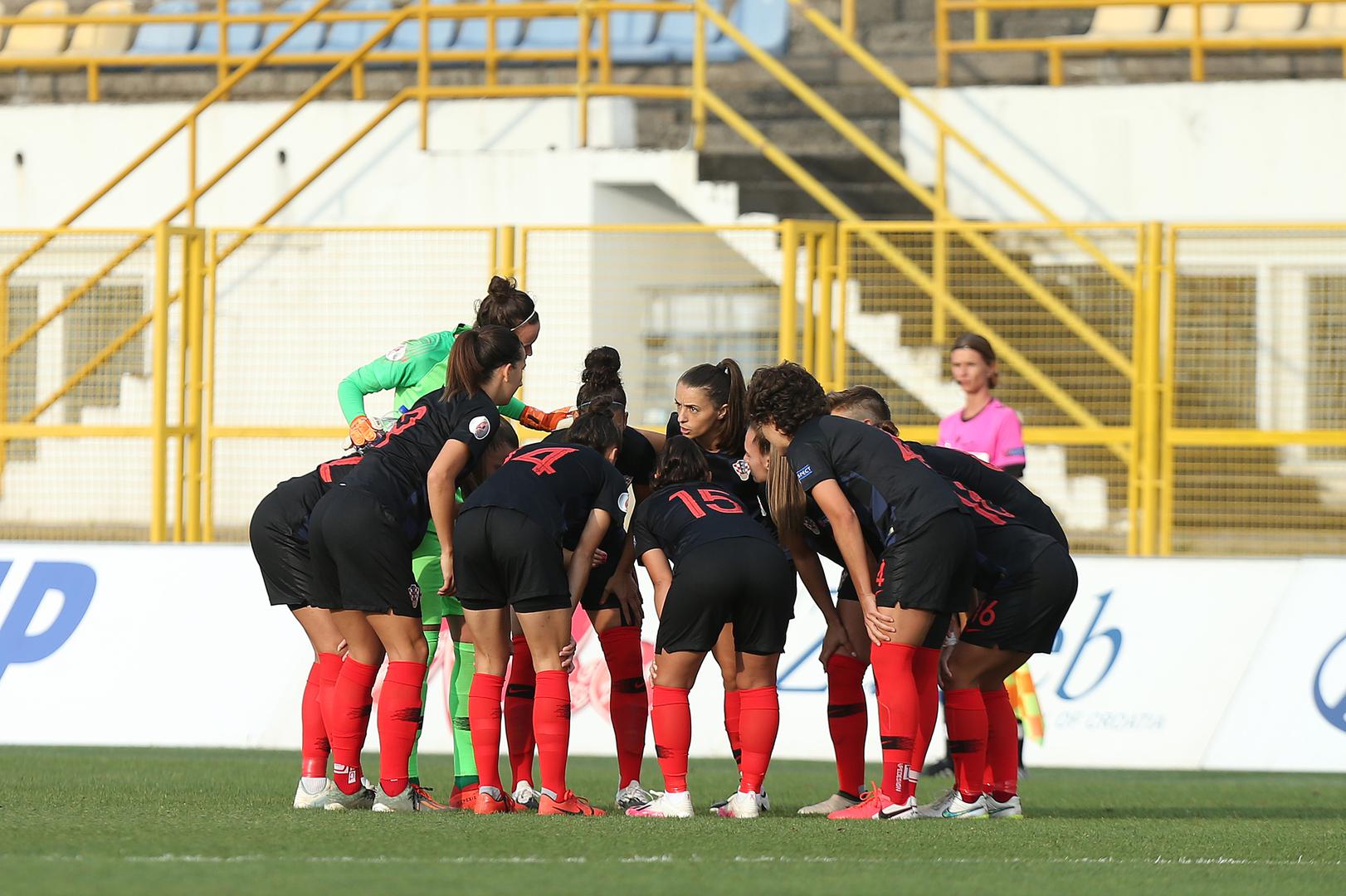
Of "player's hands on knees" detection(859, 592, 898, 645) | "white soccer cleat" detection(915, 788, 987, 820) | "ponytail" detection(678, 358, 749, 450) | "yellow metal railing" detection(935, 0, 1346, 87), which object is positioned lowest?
"white soccer cleat" detection(915, 788, 987, 820)

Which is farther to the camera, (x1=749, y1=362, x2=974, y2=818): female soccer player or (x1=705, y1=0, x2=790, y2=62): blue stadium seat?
(x1=705, y1=0, x2=790, y2=62): blue stadium seat

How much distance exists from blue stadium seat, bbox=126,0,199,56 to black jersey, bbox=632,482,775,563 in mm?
13040

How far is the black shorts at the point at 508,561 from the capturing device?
21.0ft

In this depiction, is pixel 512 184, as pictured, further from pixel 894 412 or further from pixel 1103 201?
pixel 1103 201

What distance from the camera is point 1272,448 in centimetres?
1113

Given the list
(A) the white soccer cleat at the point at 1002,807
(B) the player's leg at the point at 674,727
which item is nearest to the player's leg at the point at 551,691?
(B) the player's leg at the point at 674,727

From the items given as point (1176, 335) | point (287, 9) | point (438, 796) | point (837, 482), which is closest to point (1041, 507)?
point (837, 482)

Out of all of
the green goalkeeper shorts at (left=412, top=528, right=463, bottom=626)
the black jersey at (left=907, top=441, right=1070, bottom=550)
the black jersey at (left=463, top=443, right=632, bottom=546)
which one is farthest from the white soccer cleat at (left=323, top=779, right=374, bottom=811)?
the black jersey at (left=907, top=441, right=1070, bottom=550)

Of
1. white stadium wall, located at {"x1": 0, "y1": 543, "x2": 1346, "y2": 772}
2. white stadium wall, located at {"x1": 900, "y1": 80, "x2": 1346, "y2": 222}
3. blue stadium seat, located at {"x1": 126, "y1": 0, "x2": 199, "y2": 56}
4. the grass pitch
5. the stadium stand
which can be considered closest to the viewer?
the grass pitch

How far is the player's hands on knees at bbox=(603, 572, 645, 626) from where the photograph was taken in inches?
276

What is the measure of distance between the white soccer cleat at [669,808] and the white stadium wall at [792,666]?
2.93 m

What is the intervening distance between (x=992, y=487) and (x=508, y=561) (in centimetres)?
183

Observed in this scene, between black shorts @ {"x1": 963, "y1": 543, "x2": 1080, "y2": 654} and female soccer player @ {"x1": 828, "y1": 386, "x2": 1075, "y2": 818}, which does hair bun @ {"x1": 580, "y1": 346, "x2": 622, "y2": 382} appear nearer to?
female soccer player @ {"x1": 828, "y1": 386, "x2": 1075, "y2": 818}

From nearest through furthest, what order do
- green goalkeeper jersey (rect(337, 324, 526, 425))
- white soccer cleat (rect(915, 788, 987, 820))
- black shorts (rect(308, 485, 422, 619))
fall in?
1. black shorts (rect(308, 485, 422, 619))
2. white soccer cleat (rect(915, 788, 987, 820))
3. green goalkeeper jersey (rect(337, 324, 526, 425))
